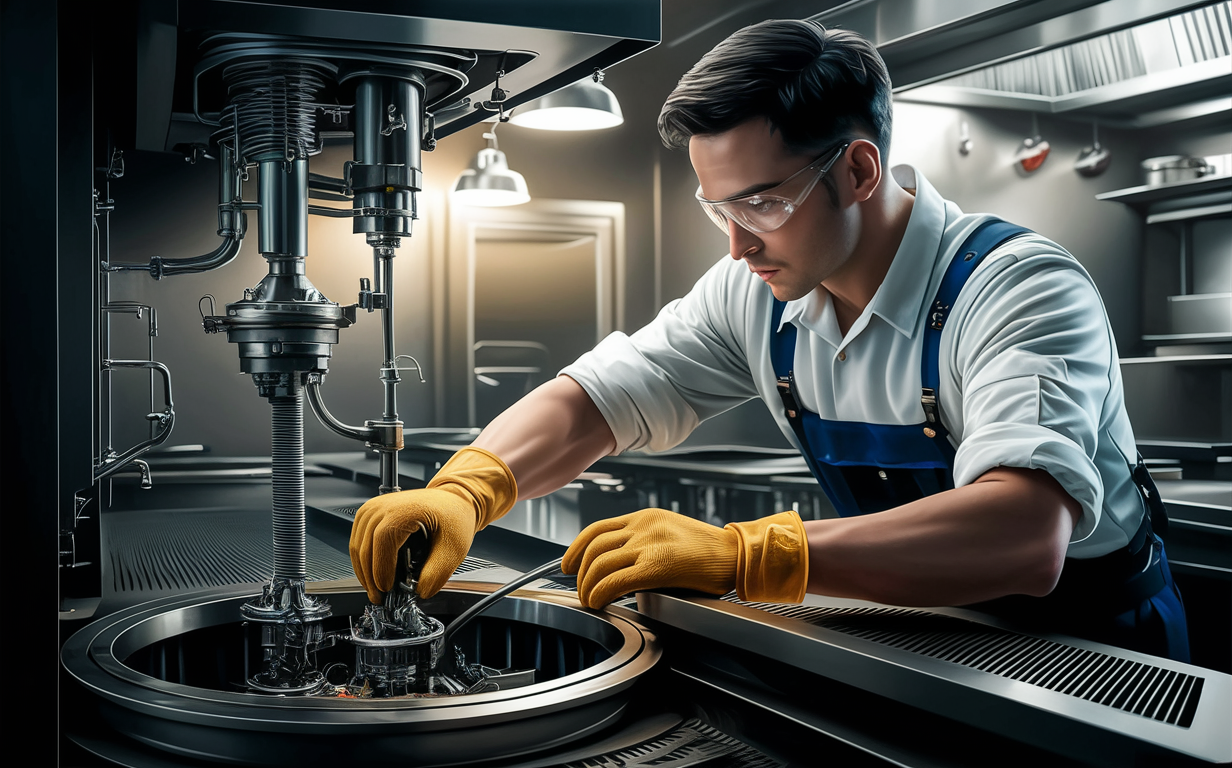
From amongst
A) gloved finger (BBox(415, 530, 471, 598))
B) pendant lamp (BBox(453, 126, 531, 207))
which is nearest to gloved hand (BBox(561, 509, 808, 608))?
gloved finger (BBox(415, 530, 471, 598))

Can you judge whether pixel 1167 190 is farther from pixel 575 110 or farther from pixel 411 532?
pixel 411 532

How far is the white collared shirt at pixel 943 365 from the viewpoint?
100 cm

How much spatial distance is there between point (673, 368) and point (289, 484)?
0.75 metres

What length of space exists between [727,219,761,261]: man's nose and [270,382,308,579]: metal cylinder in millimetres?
621

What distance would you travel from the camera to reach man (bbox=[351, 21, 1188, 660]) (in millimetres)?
949

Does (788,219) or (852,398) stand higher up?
(788,219)

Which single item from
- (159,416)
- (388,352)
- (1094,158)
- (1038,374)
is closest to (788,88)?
(1038,374)

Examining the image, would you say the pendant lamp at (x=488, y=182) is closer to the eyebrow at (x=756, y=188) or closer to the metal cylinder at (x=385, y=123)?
the eyebrow at (x=756, y=188)

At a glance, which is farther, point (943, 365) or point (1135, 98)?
point (1135, 98)

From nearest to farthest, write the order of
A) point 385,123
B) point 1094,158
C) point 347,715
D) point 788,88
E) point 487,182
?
point 347,715
point 385,123
point 788,88
point 487,182
point 1094,158

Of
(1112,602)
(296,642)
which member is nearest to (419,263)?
(296,642)

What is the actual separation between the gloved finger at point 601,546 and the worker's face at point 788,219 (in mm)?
461

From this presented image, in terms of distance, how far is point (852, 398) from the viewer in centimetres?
140

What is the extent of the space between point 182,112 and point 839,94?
86cm
